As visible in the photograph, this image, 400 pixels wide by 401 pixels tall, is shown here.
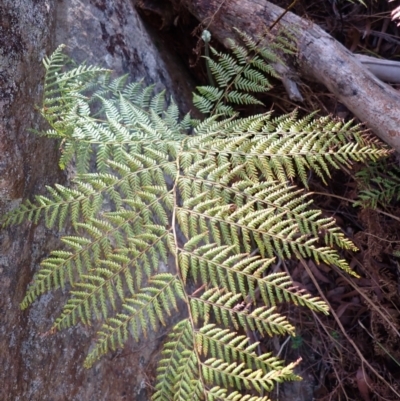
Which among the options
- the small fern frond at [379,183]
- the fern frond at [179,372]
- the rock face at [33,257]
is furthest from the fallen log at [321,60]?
the fern frond at [179,372]

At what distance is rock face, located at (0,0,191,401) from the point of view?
6.45 feet

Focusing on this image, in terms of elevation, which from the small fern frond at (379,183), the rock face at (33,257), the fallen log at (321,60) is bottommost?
the rock face at (33,257)

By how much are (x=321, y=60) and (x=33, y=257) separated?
63.7 inches

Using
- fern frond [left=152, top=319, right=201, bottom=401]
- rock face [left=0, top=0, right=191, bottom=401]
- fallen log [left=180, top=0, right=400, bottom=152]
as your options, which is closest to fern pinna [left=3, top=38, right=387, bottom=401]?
fern frond [left=152, top=319, right=201, bottom=401]

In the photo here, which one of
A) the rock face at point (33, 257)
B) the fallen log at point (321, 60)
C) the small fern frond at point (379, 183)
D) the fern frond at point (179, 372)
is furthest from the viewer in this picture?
the small fern frond at point (379, 183)

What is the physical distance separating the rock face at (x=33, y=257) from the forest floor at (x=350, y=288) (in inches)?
29.6

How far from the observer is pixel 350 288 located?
2.89 m

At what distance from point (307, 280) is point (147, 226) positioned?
4.82 feet

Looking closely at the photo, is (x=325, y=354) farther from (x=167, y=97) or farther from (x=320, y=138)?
(x=167, y=97)

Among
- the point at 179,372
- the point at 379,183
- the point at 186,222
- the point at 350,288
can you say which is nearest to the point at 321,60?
the point at 379,183

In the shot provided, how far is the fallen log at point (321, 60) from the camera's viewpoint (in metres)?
2.28

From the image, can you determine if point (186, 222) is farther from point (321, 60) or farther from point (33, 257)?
point (321, 60)

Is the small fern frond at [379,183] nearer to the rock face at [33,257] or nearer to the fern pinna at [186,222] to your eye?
the fern pinna at [186,222]

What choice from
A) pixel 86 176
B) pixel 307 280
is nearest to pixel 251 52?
pixel 86 176
